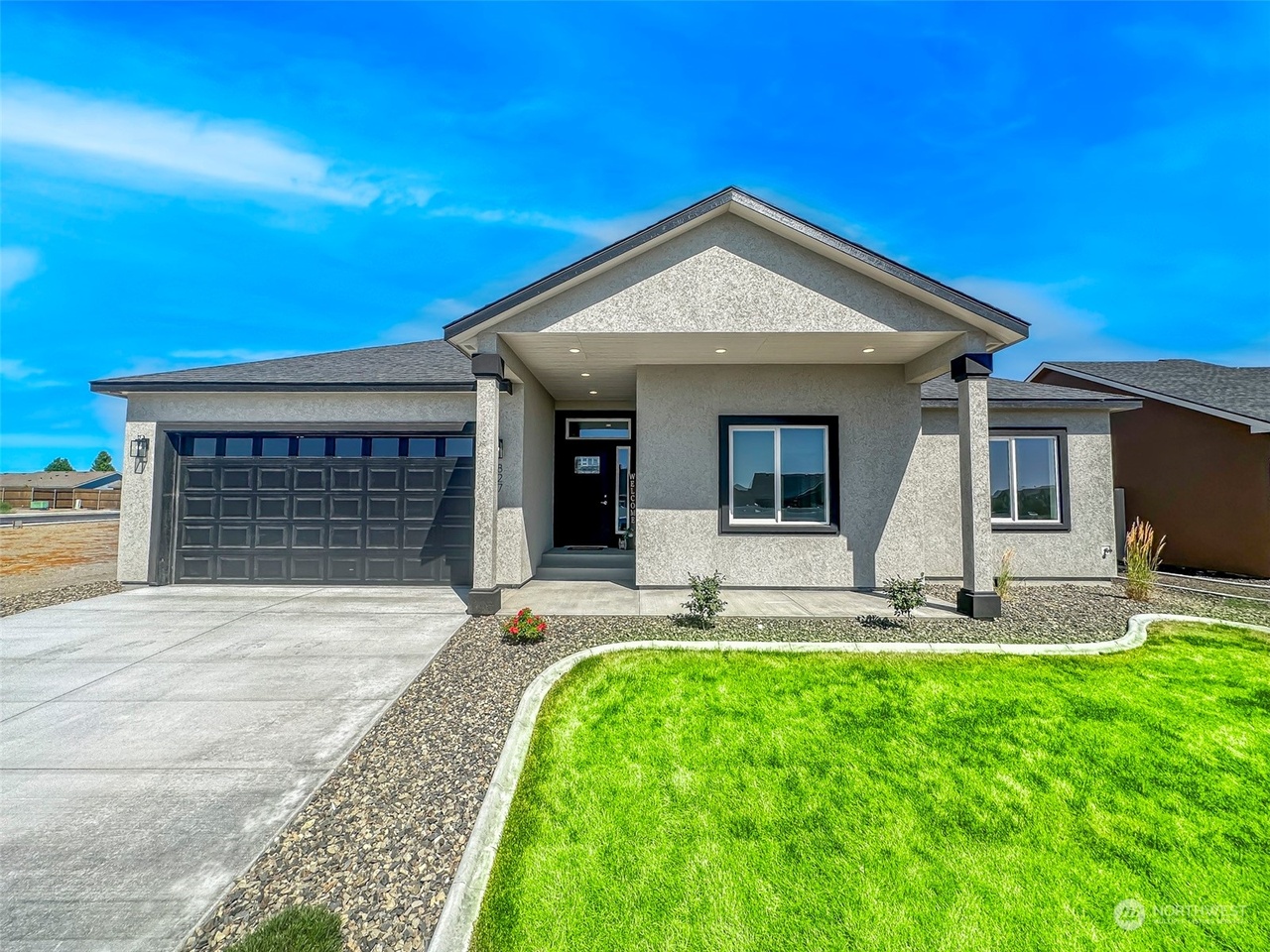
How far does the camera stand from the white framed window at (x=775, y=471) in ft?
27.3

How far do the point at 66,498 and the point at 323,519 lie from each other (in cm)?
4728

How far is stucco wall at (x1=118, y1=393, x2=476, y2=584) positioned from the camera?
8.65 meters

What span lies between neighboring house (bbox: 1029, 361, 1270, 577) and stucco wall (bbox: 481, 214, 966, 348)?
838 cm

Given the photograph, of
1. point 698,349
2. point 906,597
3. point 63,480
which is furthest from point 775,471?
point 63,480

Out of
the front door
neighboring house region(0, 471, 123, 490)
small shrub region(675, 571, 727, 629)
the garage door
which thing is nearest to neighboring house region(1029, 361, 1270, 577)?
small shrub region(675, 571, 727, 629)

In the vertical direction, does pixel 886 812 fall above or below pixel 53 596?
below

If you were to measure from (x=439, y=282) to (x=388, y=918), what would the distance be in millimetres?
44414

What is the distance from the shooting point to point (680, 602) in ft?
23.9

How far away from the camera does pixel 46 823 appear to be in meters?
2.80

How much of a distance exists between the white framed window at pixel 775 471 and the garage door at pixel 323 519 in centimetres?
460

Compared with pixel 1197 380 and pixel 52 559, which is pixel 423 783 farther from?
pixel 1197 380

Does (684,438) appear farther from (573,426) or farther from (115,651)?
(115,651)

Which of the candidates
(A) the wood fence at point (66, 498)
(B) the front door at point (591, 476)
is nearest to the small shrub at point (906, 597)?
(B) the front door at point (591, 476)

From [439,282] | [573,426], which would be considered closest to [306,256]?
[439,282]
